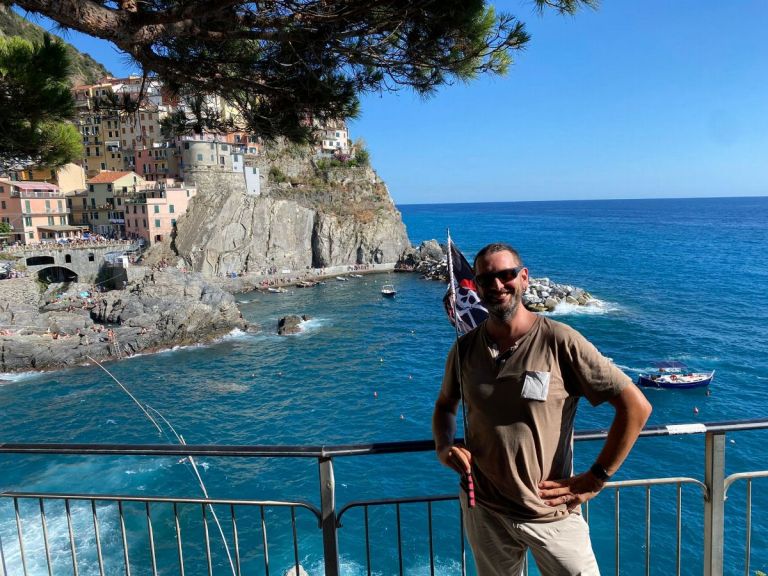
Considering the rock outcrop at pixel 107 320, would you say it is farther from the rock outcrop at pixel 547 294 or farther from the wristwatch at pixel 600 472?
the wristwatch at pixel 600 472

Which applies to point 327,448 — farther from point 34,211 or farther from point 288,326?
point 34,211

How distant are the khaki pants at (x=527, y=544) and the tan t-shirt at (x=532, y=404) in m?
0.07

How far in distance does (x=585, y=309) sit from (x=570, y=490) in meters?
42.7

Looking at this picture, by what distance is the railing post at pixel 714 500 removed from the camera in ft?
9.93

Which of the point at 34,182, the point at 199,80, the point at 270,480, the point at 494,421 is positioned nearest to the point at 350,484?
the point at 270,480

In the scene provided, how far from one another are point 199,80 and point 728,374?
29438mm

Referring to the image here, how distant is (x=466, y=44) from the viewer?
622cm

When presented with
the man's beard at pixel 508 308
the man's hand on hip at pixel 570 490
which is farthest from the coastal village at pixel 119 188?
the man's hand on hip at pixel 570 490

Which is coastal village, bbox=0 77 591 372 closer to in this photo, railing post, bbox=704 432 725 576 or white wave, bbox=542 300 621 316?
white wave, bbox=542 300 621 316

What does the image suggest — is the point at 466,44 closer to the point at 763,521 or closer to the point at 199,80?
the point at 199,80

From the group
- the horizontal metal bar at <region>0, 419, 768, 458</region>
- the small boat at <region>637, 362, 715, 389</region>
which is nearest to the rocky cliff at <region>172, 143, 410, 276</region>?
the small boat at <region>637, 362, 715, 389</region>

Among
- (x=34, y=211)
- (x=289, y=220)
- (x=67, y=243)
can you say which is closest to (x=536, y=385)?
(x=67, y=243)

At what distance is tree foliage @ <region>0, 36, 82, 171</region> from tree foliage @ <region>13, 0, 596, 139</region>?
1.26 metres

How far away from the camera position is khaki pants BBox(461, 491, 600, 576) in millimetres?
2537
